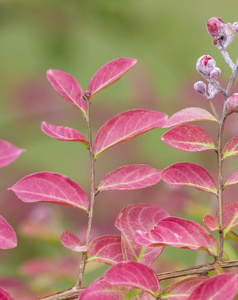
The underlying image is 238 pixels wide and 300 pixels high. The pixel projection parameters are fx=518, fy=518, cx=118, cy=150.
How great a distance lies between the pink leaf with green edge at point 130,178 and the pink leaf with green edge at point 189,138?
51 mm

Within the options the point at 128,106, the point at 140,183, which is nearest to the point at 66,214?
the point at 128,106

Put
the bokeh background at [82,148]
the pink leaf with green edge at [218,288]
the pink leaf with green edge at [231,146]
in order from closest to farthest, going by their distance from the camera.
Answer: the pink leaf with green edge at [218,288]
the pink leaf with green edge at [231,146]
the bokeh background at [82,148]

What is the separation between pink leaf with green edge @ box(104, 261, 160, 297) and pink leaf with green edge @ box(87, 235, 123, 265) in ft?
0.22

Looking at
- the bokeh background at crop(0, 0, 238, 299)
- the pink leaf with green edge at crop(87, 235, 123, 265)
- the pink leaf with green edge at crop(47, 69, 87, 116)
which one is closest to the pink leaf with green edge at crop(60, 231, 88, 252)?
the pink leaf with green edge at crop(87, 235, 123, 265)

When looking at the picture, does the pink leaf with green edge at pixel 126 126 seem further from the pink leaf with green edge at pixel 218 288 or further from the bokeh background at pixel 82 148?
the bokeh background at pixel 82 148

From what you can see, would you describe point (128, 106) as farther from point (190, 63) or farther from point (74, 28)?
point (190, 63)

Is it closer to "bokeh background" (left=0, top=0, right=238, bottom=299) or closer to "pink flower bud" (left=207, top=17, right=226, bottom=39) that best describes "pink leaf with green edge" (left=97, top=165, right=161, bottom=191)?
"pink flower bud" (left=207, top=17, right=226, bottom=39)

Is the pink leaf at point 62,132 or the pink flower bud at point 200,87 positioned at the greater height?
the pink leaf at point 62,132

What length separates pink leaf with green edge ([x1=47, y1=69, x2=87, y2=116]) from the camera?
19.9 inches

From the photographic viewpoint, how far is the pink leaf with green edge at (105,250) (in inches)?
17.9

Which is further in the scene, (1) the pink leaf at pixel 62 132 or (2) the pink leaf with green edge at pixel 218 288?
(1) the pink leaf at pixel 62 132

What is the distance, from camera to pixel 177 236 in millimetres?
408

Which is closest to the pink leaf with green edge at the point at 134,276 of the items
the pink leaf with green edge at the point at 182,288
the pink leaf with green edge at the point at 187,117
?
the pink leaf with green edge at the point at 182,288

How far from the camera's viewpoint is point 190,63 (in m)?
2.52
